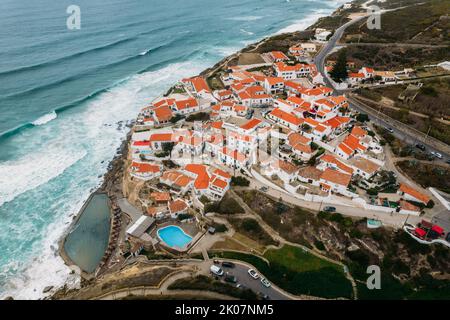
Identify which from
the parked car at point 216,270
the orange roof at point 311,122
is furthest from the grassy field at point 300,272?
the orange roof at point 311,122

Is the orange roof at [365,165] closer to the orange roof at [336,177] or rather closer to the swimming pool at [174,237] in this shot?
the orange roof at [336,177]

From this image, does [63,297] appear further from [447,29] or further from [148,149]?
A: [447,29]

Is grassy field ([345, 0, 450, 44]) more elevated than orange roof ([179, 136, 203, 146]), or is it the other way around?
grassy field ([345, 0, 450, 44])

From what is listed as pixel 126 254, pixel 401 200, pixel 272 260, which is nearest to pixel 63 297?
pixel 126 254

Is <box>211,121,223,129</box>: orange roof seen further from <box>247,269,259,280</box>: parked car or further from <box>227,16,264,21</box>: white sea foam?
<box>227,16,264,21</box>: white sea foam

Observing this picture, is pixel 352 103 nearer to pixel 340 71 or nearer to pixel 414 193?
pixel 340 71

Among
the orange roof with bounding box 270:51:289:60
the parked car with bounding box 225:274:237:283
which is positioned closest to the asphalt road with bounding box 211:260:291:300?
the parked car with bounding box 225:274:237:283
